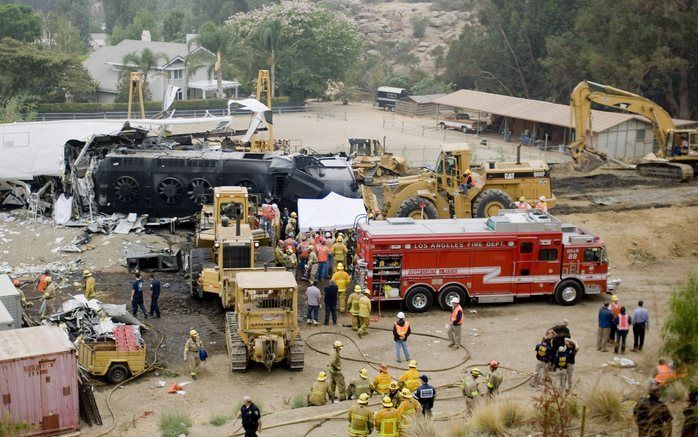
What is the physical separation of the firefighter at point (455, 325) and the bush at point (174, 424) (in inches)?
271

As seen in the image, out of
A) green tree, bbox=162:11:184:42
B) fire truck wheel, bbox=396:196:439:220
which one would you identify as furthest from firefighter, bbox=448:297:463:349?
green tree, bbox=162:11:184:42

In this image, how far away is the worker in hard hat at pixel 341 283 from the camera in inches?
926

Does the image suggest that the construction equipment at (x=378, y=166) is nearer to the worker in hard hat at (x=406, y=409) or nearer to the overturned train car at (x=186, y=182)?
the overturned train car at (x=186, y=182)

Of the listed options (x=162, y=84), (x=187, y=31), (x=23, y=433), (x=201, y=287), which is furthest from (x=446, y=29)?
(x=23, y=433)

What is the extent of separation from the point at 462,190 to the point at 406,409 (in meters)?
15.1

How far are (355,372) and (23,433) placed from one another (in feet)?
22.9

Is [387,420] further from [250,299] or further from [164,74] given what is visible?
[164,74]

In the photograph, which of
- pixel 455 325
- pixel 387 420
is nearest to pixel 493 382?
pixel 387 420

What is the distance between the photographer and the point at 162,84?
7088cm

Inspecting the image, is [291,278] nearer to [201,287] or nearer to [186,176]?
[201,287]

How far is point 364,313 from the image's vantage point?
2181cm

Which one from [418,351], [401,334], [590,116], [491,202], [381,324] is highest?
[590,116]

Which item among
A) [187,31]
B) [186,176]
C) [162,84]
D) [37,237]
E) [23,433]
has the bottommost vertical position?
[23,433]

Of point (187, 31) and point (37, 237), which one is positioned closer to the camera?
point (37, 237)
